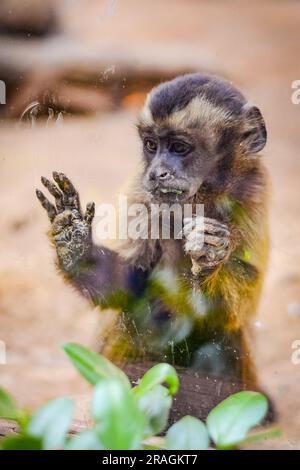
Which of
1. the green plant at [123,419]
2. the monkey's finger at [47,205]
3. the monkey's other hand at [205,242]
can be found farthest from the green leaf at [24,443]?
the monkey's finger at [47,205]

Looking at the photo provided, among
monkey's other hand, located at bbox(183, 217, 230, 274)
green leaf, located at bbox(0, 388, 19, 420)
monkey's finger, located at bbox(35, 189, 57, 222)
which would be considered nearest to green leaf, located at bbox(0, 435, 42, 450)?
green leaf, located at bbox(0, 388, 19, 420)

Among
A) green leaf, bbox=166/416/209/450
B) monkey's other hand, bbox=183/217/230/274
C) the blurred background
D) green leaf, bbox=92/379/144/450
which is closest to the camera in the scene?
green leaf, bbox=92/379/144/450

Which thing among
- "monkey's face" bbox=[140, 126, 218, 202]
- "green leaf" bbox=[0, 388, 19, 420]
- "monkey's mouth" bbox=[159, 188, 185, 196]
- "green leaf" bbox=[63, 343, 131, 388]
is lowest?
"green leaf" bbox=[0, 388, 19, 420]

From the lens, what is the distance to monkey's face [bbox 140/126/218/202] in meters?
2.05

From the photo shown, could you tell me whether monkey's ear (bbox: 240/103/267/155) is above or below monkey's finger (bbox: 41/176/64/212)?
above

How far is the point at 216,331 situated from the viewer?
7.28 feet

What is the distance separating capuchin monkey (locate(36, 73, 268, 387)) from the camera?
6.77 ft

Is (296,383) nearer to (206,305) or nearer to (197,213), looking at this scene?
(206,305)

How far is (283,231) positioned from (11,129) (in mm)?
1200

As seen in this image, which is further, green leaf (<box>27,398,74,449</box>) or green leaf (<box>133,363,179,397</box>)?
green leaf (<box>133,363,179,397</box>)

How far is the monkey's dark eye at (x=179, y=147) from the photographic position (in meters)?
2.12

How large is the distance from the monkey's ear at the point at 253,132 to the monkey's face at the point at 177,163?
10 centimetres

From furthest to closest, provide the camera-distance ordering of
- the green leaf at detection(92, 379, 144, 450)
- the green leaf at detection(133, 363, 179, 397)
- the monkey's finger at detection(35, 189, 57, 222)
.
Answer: the monkey's finger at detection(35, 189, 57, 222), the green leaf at detection(133, 363, 179, 397), the green leaf at detection(92, 379, 144, 450)

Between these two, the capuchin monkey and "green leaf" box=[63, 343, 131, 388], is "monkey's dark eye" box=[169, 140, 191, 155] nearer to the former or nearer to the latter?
the capuchin monkey
